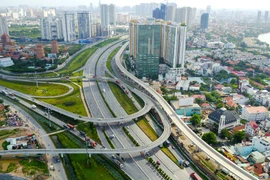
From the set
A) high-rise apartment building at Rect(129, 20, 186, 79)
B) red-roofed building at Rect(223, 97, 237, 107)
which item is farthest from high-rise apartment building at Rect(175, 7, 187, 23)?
red-roofed building at Rect(223, 97, 237, 107)

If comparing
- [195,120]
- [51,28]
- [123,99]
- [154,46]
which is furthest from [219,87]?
[51,28]

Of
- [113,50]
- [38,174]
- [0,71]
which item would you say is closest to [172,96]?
[38,174]

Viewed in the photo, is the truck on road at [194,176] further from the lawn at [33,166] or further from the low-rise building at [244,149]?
the lawn at [33,166]

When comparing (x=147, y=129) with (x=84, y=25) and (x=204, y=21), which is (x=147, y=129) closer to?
(x=84, y=25)

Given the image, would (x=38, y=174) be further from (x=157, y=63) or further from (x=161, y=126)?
(x=157, y=63)

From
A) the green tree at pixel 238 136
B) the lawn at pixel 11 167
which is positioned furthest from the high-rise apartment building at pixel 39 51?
the green tree at pixel 238 136

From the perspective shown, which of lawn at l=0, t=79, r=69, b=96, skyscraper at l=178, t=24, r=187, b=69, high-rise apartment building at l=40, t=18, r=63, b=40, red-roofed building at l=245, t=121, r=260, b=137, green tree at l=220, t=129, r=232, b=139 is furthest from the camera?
high-rise apartment building at l=40, t=18, r=63, b=40

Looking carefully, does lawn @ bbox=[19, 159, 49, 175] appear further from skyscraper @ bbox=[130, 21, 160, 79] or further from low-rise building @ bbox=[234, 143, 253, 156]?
skyscraper @ bbox=[130, 21, 160, 79]
